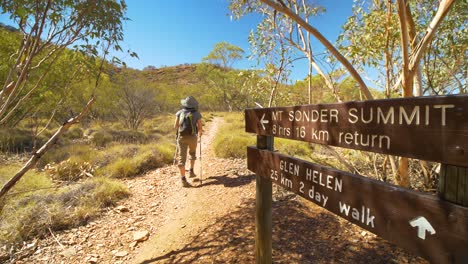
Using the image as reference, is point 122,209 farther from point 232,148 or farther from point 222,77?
point 222,77

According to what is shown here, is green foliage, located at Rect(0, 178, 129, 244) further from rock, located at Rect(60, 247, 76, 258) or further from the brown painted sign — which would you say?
the brown painted sign

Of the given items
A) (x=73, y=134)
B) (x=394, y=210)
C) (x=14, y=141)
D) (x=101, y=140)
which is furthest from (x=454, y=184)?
(x=73, y=134)

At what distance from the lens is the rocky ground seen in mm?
2785

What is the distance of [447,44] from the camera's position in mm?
4219

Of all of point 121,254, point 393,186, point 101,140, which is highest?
point 393,186

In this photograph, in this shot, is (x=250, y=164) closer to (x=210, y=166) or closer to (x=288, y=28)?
(x=288, y=28)

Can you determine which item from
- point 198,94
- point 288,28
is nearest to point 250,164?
point 288,28

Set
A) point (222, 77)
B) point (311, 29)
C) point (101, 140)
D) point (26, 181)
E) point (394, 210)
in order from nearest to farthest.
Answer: point (394, 210) < point (311, 29) < point (26, 181) < point (101, 140) < point (222, 77)

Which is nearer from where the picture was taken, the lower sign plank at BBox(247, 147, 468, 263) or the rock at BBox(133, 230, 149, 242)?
the lower sign plank at BBox(247, 147, 468, 263)

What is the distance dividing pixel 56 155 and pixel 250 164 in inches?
351

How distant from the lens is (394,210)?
3.62 feet

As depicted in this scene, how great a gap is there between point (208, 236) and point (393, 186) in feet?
8.87

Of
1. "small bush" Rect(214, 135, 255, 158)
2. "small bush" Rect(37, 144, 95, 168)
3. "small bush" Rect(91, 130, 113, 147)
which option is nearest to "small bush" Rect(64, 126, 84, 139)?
"small bush" Rect(91, 130, 113, 147)

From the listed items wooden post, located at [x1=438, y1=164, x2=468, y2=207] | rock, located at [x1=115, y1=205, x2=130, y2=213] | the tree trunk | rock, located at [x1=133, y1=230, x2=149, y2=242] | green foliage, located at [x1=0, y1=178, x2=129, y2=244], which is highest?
the tree trunk
